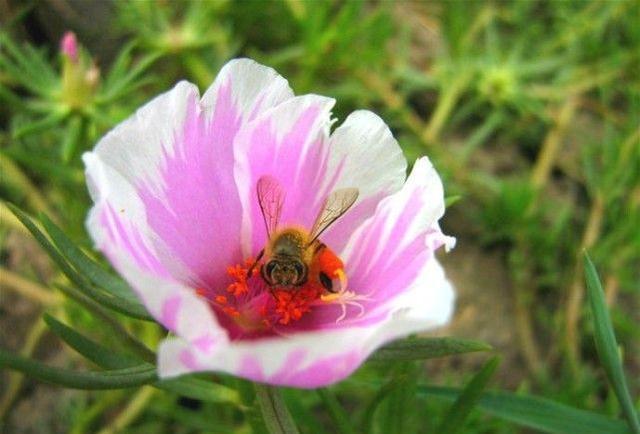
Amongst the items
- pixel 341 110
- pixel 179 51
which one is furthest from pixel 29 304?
pixel 341 110

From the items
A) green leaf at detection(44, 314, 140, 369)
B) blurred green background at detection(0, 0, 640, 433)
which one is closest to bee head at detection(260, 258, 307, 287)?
green leaf at detection(44, 314, 140, 369)

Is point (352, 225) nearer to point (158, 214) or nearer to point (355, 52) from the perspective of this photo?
point (158, 214)

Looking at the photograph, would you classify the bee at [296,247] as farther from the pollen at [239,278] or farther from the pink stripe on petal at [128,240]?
the pink stripe on petal at [128,240]

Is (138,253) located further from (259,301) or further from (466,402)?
(466,402)

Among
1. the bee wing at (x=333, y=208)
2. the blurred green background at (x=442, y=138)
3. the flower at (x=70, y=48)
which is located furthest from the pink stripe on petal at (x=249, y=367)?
the flower at (x=70, y=48)

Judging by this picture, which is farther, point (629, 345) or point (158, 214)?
point (629, 345)


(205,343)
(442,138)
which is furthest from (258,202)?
(442,138)

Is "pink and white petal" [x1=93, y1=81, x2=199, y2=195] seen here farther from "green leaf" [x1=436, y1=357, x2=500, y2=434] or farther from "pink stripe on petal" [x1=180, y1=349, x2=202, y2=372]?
"green leaf" [x1=436, y1=357, x2=500, y2=434]
